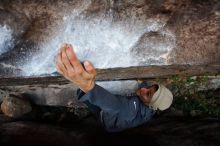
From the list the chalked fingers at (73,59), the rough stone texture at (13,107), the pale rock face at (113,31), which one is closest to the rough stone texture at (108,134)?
the rough stone texture at (13,107)

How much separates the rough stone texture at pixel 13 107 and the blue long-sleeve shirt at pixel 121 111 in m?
2.20

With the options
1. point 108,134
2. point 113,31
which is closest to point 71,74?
point 113,31

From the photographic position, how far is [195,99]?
6.15 m

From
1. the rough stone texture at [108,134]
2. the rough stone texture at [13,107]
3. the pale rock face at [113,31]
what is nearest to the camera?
the pale rock face at [113,31]

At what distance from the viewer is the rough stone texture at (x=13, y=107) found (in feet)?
19.0

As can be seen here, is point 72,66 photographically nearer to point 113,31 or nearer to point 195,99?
point 113,31

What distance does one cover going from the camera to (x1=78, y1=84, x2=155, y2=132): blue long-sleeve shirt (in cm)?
365

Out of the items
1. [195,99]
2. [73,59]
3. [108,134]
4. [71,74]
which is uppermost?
[73,59]

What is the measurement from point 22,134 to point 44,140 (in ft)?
1.41

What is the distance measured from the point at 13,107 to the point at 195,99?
10.9ft

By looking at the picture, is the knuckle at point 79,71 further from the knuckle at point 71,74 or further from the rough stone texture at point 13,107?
the rough stone texture at point 13,107

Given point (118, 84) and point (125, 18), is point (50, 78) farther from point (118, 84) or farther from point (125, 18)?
point (125, 18)

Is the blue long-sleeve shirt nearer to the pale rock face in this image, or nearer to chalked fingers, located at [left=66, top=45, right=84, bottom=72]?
the pale rock face

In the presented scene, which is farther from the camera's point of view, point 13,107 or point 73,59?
point 13,107
